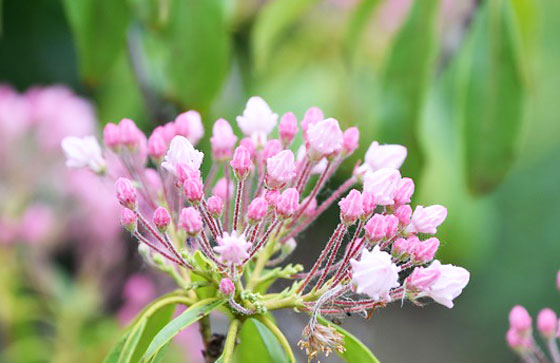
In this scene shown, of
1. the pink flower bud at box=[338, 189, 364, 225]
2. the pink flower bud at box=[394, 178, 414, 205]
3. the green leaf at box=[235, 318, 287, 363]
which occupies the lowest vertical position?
the green leaf at box=[235, 318, 287, 363]

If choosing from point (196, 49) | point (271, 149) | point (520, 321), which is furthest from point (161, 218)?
point (196, 49)

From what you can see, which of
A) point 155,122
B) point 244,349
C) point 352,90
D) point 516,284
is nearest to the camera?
point 244,349

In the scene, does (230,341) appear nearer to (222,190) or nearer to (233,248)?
(233,248)

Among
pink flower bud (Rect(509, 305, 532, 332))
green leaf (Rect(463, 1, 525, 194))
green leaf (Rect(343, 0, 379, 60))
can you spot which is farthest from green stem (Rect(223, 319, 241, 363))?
green leaf (Rect(343, 0, 379, 60))

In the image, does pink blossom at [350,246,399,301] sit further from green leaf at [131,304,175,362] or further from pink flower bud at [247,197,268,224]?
green leaf at [131,304,175,362]

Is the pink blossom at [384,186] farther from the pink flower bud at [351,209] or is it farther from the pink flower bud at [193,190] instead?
the pink flower bud at [193,190]

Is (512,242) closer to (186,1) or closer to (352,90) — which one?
(352,90)

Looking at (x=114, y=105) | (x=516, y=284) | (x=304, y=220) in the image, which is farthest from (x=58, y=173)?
(x=516, y=284)
